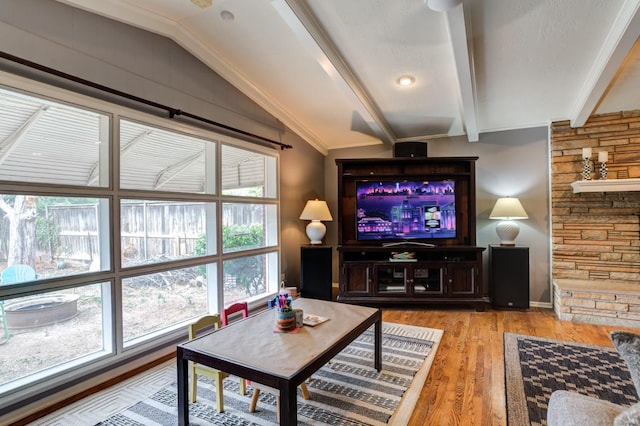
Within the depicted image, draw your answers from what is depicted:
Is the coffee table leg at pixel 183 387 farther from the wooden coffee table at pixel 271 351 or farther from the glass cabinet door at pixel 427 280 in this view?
the glass cabinet door at pixel 427 280

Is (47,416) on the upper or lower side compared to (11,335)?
lower

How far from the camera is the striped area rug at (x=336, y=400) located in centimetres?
206

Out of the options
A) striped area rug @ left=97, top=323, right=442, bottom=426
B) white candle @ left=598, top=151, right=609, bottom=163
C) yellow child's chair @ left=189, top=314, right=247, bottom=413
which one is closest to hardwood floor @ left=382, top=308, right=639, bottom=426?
striped area rug @ left=97, top=323, right=442, bottom=426

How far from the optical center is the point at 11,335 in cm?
219

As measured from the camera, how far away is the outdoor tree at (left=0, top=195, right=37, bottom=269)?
7.13 feet

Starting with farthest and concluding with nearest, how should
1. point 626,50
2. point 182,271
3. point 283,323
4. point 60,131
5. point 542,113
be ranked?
point 542,113
point 182,271
point 626,50
point 60,131
point 283,323

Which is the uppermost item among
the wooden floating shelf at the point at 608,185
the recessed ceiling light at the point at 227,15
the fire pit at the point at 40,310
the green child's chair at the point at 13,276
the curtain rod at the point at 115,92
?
the recessed ceiling light at the point at 227,15

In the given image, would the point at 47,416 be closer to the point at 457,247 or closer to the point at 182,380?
the point at 182,380

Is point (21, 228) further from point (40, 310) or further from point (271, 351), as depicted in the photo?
point (271, 351)

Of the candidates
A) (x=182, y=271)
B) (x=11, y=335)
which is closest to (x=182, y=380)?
(x=11, y=335)

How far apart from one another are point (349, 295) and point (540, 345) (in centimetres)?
211

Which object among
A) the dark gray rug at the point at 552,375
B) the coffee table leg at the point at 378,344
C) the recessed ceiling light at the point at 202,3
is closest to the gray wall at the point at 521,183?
the dark gray rug at the point at 552,375

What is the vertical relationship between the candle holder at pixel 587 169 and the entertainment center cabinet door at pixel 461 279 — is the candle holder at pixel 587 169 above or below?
above

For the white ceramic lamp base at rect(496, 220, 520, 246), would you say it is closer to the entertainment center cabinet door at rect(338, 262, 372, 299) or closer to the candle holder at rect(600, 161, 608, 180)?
the candle holder at rect(600, 161, 608, 180)
